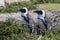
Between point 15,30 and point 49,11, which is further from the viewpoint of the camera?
point 49,11

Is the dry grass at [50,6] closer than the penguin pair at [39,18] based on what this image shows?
No

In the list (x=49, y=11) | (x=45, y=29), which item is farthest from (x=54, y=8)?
(x=45, y=29)

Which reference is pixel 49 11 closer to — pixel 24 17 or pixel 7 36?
pixel 24 17

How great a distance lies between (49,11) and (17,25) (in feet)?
2.78

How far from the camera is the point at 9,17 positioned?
6367 millimetres

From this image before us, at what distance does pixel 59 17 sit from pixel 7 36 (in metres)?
1.26

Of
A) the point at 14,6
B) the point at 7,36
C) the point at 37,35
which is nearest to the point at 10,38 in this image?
the point at 7,36

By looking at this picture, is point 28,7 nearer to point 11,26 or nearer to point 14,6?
point 14,6

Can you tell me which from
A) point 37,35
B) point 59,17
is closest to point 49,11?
point 59,17

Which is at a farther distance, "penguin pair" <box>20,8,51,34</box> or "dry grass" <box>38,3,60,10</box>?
"dry grass" <box>38,3,60,10</box>

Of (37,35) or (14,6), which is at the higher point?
(14,6)

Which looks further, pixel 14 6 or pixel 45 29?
pixel 14 6

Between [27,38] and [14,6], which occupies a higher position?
[14,6]

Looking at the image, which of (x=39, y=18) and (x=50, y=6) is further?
→ (x=50, y=6)
